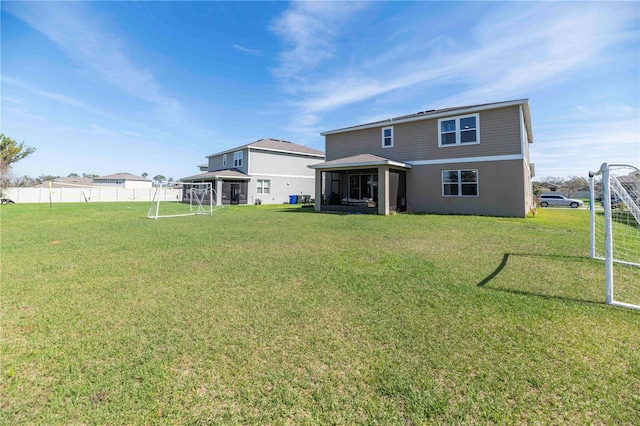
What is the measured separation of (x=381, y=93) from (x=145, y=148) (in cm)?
2925

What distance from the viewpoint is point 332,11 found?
1157 centimetres

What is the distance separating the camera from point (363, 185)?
1938 centimetres

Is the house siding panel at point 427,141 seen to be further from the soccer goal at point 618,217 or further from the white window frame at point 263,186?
the white window frame at point 263,186

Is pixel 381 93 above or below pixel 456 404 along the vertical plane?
above

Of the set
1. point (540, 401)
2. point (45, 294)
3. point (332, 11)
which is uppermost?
point (332, 11)

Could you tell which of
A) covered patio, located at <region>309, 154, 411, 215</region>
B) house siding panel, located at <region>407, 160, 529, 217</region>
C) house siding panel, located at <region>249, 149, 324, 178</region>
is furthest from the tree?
house siding panel, located at <region>407, 160, 529, 217</region>

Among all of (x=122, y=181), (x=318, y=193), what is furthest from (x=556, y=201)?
(x=122, y=181)

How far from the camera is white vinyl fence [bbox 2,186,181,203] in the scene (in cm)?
3062

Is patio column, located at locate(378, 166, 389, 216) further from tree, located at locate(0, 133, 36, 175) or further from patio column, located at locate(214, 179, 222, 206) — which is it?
tree, located at locate(0, 133, 36, 175)

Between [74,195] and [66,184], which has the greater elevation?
[66,184]

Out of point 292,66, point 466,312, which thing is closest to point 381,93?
point 292,66

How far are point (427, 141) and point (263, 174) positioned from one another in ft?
54.4

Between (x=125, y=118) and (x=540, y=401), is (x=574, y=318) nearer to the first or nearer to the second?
(x=540, y=401)

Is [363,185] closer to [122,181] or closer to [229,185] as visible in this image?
[229,185]
